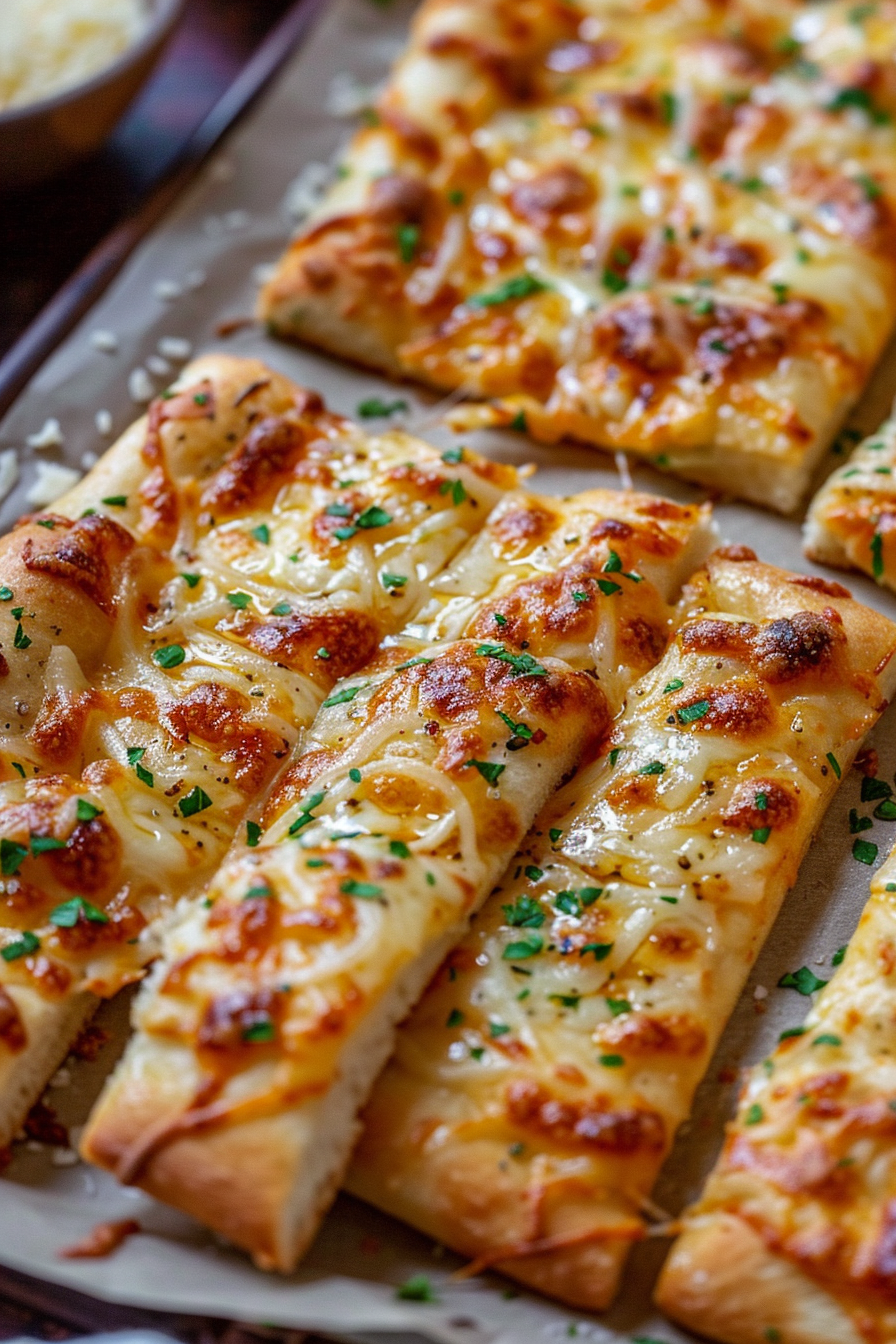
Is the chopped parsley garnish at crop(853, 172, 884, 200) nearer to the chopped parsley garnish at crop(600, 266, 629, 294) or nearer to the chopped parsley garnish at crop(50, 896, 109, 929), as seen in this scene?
the chopped parsley garnish at crop(600, 266, 629, 294)

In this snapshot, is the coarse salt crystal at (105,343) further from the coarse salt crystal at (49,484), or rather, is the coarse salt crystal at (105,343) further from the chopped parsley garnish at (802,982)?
the chopped parsley garnish at (802,982)

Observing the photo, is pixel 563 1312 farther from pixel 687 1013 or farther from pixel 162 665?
pixel 162 665

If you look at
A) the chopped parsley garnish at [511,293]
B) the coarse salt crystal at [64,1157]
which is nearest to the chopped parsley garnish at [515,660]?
the coarse salt crystal at [64,1157]

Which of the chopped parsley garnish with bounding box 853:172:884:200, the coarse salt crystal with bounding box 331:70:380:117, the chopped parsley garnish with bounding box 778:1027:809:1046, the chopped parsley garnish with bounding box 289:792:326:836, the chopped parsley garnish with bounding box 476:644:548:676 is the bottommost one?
the chopped parsley garnish with bounding box 778:1027:809:1046

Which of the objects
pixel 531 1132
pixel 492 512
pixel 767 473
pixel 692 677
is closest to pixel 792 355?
pixel 767 473

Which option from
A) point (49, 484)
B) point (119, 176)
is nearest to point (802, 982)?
point (49, 484)

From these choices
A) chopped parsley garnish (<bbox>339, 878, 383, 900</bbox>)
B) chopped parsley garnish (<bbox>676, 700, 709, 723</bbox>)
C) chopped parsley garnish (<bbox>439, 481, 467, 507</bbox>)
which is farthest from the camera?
chopped parsley garnish (<bbox>439, 481, 467, 507</bbox>)

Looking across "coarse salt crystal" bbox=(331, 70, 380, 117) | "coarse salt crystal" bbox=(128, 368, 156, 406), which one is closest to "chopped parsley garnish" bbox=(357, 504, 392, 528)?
"coarse salt crystal" bbox=(128, 368, 156, 406)
